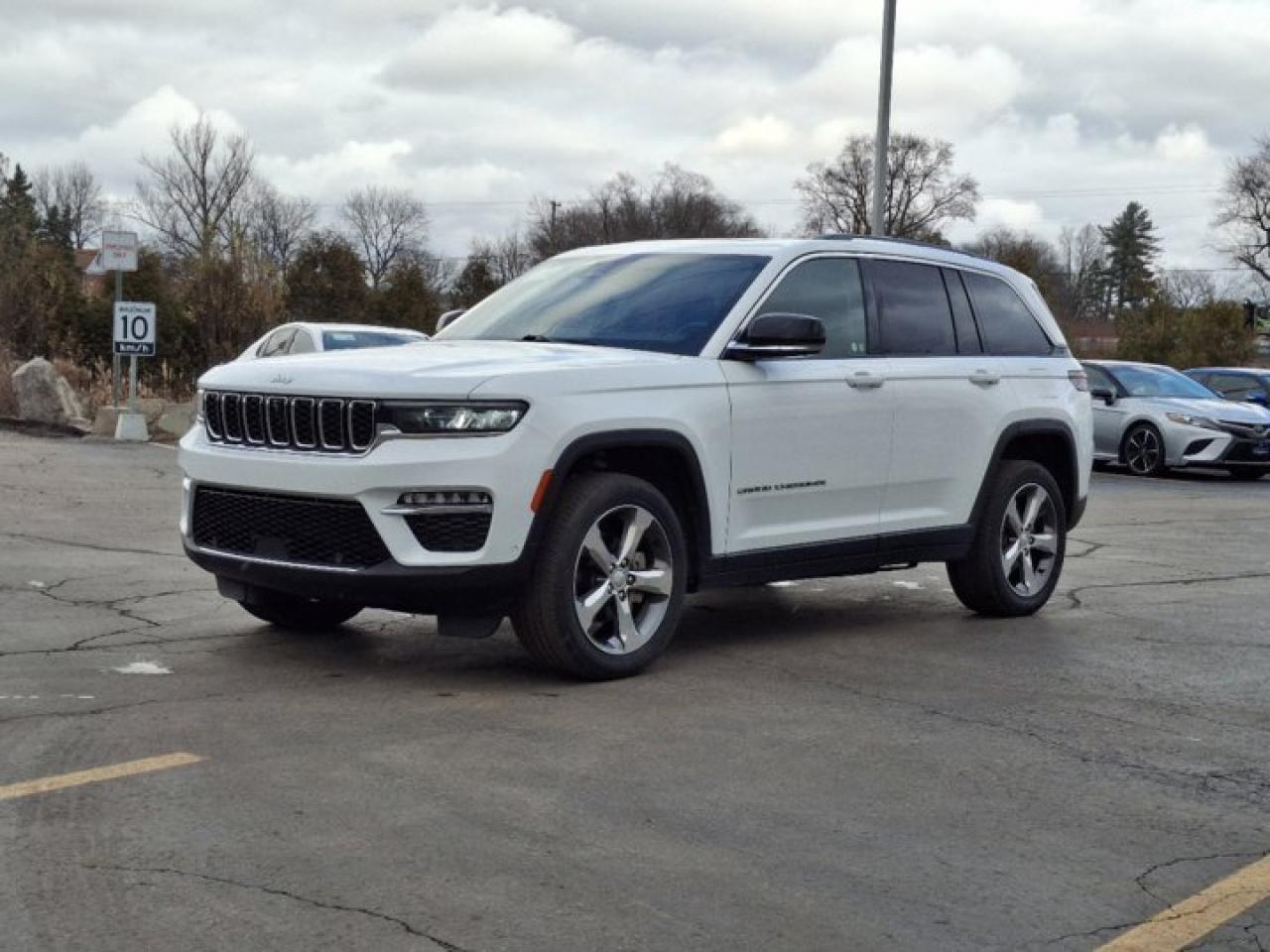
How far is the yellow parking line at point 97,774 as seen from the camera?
480 cm

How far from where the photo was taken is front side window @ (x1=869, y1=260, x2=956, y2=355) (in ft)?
26.6

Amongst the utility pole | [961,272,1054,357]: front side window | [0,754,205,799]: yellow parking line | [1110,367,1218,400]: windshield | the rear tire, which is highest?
the utility pole

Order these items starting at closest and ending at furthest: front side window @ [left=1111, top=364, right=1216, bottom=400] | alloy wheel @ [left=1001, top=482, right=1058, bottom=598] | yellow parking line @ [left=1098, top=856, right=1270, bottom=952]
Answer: yellow parking line @ [left=1098, top=856, right=1270, bottom=952], alloy wheel @ [left=1001, top=482, right=1058, bottom=598], front side window @ [left=1111, top=364, right=1216, bottom=400]

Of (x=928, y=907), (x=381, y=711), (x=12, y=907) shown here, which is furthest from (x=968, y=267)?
(x=12, y=907)

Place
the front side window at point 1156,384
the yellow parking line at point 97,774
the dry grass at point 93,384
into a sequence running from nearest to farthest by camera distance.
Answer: the yellow parking line at point 97,774
the front side window at point 1156,384
the dry grass at point 93,384

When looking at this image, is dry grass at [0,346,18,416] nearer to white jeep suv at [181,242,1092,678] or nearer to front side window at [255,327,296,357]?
front side window at [255,327,296,357]

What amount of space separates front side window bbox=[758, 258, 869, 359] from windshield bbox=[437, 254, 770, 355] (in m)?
0.19

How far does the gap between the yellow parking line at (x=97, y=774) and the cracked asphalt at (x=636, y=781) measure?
79mm

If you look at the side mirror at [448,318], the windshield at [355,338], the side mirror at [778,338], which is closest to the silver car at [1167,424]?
the windshield at [355,338]

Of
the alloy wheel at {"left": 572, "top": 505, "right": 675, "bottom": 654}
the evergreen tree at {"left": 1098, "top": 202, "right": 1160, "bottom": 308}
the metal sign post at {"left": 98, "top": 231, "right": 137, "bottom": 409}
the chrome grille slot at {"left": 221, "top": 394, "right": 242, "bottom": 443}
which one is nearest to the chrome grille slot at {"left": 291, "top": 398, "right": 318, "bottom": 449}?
the chrome grille slot at {"left": 221, "top": 394, "right": 242, "bottom": 443}

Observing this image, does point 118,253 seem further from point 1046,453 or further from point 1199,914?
point 1199,914

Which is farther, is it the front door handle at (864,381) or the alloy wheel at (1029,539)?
the alloy wheel at (1029,539)

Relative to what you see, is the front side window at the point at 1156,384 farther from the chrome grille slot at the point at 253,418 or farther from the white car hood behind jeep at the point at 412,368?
the chrome grille slot at the point at 253,418

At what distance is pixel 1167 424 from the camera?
22281mm
